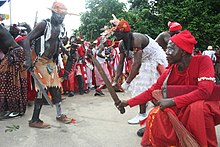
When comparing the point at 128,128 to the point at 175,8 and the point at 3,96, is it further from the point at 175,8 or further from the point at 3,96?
the point at 175,8

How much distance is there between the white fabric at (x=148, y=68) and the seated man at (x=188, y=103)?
1.38 m

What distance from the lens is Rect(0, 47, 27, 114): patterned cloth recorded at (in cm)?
475

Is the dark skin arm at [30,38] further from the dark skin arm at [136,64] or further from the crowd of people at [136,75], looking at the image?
the dark skin arm at [136,64]

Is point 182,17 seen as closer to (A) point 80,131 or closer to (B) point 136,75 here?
(B) point 136,75

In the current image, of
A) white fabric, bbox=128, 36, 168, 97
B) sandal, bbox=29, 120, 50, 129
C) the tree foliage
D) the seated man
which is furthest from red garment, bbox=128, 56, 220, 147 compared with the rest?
the tree foliage

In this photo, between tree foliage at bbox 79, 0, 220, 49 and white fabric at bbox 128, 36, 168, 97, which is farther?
tree foliage at bbox 79, 0, 220, 49

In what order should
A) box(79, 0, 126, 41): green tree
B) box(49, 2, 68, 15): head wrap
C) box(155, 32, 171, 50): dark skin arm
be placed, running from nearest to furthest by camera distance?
box(49, 2, 68, 15): head wrap, box(155, 32, 171, 50): dark skin arm, box(79, 0, 126, 41): green tree

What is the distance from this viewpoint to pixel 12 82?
4.84 metres

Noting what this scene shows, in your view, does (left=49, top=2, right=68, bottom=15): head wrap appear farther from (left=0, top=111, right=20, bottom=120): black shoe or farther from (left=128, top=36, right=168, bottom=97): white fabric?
(left=0, top=111, right=20, bottom=120): black shoe

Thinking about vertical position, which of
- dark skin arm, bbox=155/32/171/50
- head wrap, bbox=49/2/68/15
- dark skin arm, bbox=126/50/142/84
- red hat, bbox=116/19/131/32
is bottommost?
dark skin arm, bbox=126/50/142/84

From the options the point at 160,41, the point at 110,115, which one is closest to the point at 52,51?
the point at 110,115

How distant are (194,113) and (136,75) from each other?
6.16 feet

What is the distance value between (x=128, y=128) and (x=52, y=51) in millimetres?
1701

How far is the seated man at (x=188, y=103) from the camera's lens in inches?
93.0
